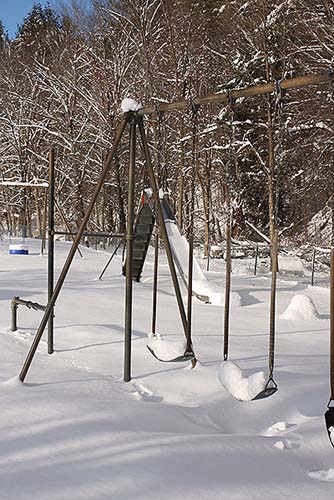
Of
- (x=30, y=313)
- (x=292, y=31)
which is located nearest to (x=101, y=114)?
(x=292, y=31)

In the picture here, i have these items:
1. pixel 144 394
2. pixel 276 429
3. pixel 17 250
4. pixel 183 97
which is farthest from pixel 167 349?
pixel 17 250

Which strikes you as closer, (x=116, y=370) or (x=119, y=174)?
(x=116, y=370)

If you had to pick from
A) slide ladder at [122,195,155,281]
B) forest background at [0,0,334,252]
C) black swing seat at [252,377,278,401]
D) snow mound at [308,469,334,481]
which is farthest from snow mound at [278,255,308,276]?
snow mound at [308,469,334,481]

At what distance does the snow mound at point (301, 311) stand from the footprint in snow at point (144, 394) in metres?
4.18

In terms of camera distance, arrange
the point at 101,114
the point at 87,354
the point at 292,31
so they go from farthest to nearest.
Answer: the point at 101,114, the point at 292,31, the point at 87,354

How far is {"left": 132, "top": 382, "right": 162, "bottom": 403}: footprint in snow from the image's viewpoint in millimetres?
3715

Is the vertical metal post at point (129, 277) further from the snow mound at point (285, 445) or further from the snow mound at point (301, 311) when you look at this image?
the snow mound at point (301, 311)

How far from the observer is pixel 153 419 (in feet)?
10.0

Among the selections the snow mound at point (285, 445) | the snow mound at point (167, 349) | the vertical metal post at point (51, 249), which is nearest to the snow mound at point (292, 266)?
the vertical metal post at point (51, 249)

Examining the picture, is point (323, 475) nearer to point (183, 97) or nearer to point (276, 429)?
point (276, 429)

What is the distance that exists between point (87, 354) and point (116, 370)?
1.60 feet

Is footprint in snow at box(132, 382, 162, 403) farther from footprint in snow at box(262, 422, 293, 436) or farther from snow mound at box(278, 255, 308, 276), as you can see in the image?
snow mound at box(278, 255, 308, 276)

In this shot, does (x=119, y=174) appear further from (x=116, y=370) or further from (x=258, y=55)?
(x=116, y=370)

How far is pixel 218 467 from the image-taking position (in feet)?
7.86
